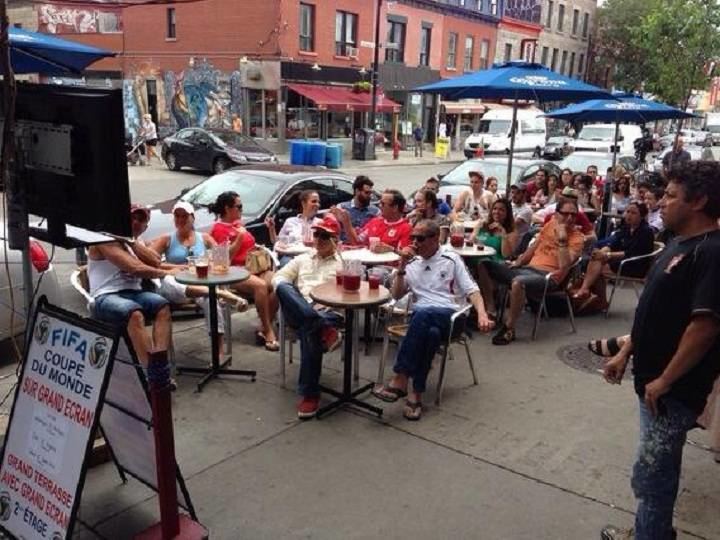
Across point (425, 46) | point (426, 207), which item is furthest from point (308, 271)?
point (425, 46)

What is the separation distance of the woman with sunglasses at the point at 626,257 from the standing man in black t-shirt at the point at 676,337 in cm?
470

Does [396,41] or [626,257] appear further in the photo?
[396,41]

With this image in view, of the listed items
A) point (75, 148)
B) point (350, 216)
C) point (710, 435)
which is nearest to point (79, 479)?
point (75, 148)

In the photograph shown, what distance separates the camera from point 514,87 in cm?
794

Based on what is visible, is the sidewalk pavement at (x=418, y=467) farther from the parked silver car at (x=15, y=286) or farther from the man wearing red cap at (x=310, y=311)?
the parked silver car at (x=15, y=286)

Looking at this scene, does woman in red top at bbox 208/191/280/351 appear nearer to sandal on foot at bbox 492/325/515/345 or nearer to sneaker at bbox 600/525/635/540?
sandal on foot at bbox 492/325/515/345

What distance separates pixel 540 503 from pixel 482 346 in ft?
8.91

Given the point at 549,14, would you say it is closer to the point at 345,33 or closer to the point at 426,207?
the point at 345,33

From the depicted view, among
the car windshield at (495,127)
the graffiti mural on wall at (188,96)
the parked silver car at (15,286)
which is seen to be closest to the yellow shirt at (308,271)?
the parked silver car at (15,286)

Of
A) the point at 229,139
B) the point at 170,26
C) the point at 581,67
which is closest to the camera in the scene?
the point at 229,139

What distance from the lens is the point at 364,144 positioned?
91.6ft

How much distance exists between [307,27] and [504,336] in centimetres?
2405

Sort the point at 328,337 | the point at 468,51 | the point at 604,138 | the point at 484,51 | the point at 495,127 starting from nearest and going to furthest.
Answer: the point at 328,337 → the point at 604,138 → the point at 495,127 → the point at 468,51 → the point at 484,51

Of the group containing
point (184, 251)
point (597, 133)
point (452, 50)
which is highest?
point (452, 50)
